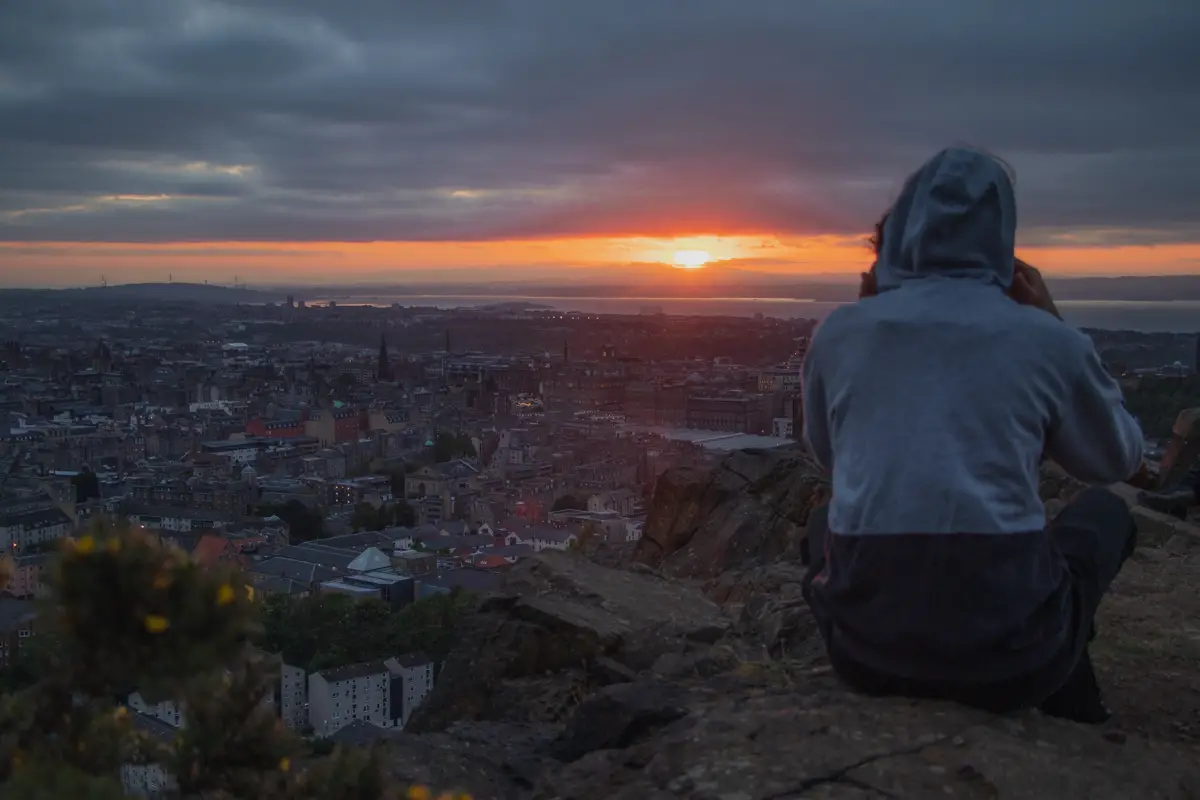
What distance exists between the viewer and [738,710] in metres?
2.29

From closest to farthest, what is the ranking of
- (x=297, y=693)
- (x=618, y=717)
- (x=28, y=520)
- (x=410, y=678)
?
(x=618, y=717) < (x=297, y=693) < (x=410, y=678) < (x=28, y=520)

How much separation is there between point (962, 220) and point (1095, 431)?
16.5 inches

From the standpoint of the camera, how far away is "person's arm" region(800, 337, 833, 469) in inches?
77.2

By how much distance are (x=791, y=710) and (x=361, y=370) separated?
215ft

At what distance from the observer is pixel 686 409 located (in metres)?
22.3

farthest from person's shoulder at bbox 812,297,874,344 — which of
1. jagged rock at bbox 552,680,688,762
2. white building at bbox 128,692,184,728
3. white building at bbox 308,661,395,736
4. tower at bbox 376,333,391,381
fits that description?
tower at bbox 376,333,391,381

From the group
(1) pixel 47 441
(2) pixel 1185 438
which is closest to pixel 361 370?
(1) pixel 47 441

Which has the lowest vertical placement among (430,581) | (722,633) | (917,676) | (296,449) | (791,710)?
(296,449)

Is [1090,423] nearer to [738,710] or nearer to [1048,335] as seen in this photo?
[1048,335]

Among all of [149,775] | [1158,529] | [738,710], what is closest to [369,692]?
[1158,529]

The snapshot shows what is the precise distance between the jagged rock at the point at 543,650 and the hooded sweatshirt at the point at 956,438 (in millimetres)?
1399

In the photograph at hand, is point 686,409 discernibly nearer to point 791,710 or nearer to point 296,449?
point 791,710

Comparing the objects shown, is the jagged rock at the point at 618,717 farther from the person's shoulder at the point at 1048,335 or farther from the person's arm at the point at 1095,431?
the person's shoulder at the point at 1048,335

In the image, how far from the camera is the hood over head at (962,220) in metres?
1.82
